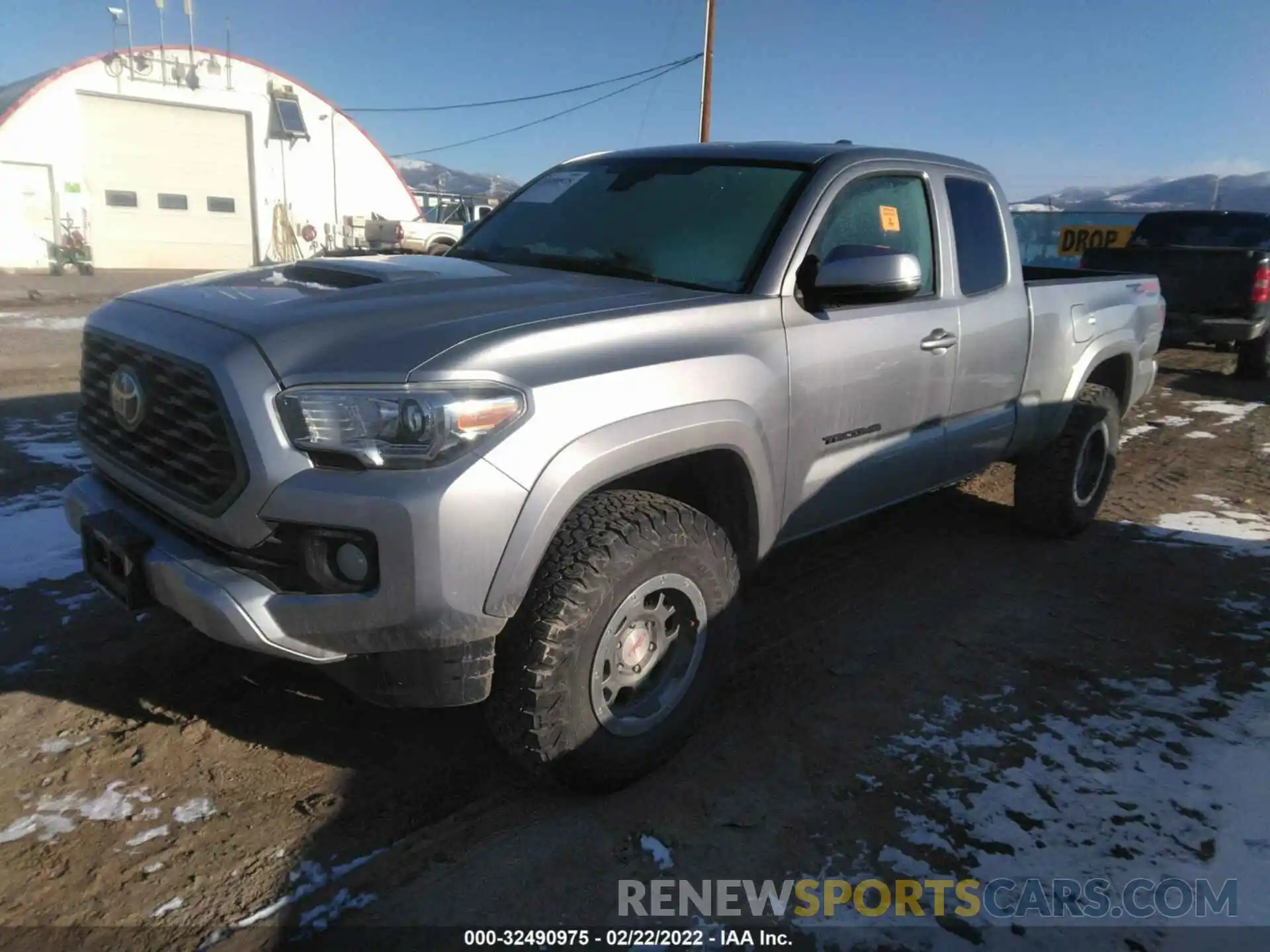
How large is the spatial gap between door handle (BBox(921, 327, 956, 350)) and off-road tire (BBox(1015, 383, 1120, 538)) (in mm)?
1443

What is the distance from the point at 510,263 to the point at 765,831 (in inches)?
89.6

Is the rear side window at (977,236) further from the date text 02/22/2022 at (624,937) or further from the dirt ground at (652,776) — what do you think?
the date text 02/22/2022 at (624,937)

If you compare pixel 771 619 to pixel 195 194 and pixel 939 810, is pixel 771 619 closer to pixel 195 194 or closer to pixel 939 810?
pixel 939 810

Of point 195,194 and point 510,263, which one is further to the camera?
point 195,194

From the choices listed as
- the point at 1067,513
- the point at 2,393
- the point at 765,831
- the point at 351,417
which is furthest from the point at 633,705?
the point at 2,393

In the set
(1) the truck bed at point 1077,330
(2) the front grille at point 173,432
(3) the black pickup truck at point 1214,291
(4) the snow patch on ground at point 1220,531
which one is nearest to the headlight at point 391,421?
(2) the front grille at point 173,432

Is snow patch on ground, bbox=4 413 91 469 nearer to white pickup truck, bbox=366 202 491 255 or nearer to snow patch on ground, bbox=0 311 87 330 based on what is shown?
snow patch on ground, bbox=0 311 87 330

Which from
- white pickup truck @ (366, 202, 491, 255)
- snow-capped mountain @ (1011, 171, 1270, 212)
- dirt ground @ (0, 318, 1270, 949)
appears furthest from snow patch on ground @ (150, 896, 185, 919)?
snow-capped mountain @ (1011, 171, 1270, 212)

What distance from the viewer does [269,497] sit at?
7.39 ft

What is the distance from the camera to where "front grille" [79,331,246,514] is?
235cm

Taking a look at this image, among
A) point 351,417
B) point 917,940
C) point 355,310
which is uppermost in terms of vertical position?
point 355,310

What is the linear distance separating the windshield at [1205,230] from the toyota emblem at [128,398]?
39.5 feet

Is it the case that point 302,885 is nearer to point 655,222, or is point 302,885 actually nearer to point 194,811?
point 194,811

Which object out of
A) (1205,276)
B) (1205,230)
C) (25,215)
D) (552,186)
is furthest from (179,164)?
(552,186)
